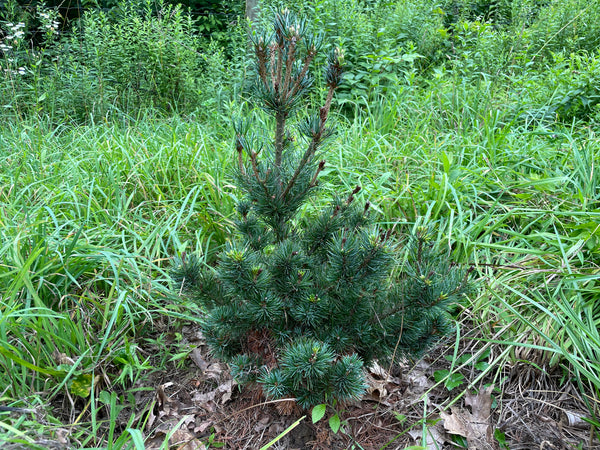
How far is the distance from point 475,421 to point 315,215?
1.18m

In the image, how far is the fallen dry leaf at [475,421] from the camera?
76.7 inches

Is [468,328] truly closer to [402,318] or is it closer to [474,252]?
[474,252]

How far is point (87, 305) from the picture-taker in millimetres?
2330

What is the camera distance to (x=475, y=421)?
6.64 ft

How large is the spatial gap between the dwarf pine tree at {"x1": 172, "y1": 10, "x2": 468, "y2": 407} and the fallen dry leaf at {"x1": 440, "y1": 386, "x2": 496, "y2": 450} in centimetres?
52

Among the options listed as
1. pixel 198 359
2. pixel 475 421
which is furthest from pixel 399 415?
pixel 198 359

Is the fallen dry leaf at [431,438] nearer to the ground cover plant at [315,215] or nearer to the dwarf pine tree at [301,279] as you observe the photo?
the ground cover plant at [315,215]

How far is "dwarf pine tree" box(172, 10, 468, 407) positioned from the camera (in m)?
1.47

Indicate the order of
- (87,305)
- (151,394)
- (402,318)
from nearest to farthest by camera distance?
1. (402,318)
2. (151,394)
3. (87,305)

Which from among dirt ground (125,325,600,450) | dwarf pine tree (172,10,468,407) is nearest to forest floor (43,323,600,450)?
dirt ground (125,325,600,450)

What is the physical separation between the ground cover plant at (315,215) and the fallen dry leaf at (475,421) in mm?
16

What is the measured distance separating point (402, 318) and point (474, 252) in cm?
106

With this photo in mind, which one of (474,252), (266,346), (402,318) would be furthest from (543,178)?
(266,346)

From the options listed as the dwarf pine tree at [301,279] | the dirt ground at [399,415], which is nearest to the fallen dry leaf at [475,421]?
the dirt ground at [399,415]
